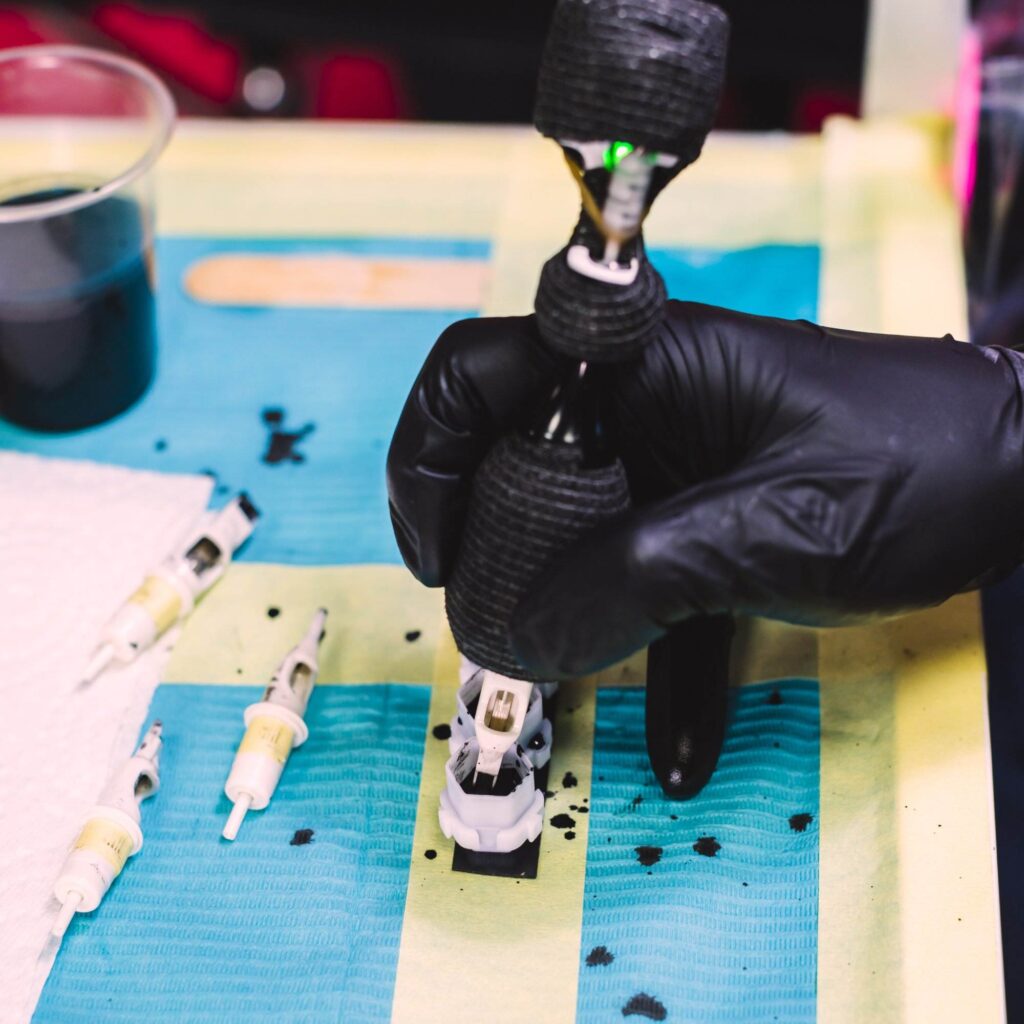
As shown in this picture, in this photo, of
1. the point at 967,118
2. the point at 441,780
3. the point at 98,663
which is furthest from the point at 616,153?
the point at 967,118

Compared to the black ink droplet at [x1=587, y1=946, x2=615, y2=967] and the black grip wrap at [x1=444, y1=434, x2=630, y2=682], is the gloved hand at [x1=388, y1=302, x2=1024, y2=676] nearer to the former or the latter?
the black grip wrap at [x1=444, y1=434, x2=630, y2=682]

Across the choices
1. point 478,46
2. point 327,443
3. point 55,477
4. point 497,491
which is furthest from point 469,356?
point 478,46

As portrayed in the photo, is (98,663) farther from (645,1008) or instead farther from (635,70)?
(635,70)

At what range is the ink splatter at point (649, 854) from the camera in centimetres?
98

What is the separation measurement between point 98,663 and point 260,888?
27cm

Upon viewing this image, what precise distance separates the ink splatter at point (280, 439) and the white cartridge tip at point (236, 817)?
407 millimetres

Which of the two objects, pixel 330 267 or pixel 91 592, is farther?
pixel 330 267

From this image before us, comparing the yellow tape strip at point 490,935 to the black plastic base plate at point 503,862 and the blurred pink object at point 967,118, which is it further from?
the blurred pink object at point 967,118

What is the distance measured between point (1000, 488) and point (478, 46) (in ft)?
4.47

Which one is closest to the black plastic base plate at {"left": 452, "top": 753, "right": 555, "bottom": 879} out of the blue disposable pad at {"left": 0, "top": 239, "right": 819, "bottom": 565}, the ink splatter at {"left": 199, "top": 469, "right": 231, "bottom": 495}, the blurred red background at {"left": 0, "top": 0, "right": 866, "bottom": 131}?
the blue disposable pad at {"left": 0, "top": 239, "right": 819, "bottom": 565}

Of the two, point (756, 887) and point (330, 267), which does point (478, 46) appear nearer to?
point (330, 267)

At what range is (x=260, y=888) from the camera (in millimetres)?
968

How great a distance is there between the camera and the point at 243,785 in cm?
99

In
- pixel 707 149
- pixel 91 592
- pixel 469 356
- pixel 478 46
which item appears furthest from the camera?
pixel 478 46
